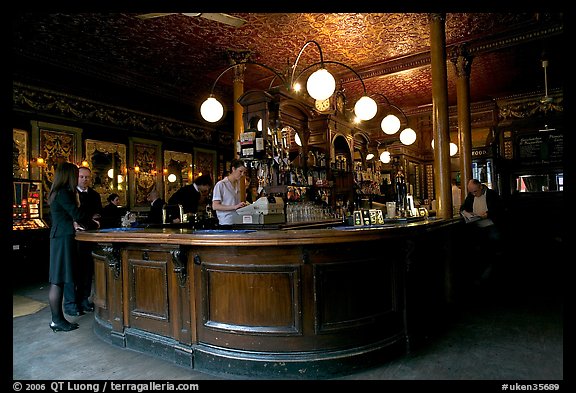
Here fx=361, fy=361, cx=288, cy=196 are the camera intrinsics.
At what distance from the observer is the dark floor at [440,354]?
8.82ft

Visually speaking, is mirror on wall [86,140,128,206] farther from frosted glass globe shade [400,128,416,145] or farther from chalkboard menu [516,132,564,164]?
chalkboard menu [516,132,564,164]

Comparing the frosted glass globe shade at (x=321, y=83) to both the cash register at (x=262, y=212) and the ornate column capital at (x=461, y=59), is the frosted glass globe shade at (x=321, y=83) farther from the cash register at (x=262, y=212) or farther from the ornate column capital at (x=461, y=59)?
the ornate column capital at (x=461, y=59)

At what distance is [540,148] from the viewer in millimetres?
9234

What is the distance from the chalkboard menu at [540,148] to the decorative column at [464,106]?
11.7 ft

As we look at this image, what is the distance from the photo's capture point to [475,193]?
238 inches

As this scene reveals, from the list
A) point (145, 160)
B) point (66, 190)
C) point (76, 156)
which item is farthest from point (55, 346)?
point (145, 160)

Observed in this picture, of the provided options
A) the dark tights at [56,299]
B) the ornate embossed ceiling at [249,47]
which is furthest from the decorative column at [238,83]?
the dark tights at [56,299]

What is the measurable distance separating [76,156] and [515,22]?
8345mm

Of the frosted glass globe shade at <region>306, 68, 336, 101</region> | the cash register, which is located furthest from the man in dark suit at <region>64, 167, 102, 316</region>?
the frosted glass globe shade at <region>306, 68, 336, 101</region>

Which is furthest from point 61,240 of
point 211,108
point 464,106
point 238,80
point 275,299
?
point 464,106

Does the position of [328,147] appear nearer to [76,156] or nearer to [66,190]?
[66,190]

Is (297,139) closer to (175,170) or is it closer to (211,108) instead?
(211,108)

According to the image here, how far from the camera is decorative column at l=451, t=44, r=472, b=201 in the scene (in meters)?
6.70

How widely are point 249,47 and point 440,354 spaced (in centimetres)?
559
